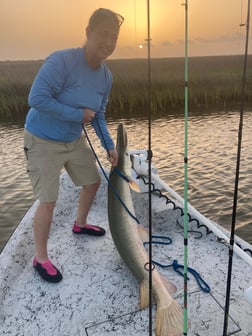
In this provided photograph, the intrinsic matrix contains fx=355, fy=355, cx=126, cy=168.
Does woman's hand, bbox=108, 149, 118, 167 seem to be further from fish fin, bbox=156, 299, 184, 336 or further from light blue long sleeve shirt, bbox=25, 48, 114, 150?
fish fin, bbox=156, 299, 184, 336

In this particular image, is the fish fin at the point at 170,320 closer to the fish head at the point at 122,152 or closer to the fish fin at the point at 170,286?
the fish fin at the point at 170,286

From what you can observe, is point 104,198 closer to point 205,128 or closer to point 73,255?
point 73,255

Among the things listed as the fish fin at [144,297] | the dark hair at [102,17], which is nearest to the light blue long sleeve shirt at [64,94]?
the dark hair at [102,17]

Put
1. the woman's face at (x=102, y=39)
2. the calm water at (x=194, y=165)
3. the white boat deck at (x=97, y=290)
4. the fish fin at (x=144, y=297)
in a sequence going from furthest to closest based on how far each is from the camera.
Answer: the calm water at (x=194, y=165) → the woman's face at (x=102, y=39) → the fish fin at (x=144, y=297) → the white boat deck at (x=97, y=290)

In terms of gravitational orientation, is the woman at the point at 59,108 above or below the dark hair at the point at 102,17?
below

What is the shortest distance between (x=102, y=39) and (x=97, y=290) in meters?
2.28

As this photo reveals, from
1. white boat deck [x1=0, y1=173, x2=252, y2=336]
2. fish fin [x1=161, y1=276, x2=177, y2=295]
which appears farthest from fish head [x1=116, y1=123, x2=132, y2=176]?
fish fin [x1=161, y1=276, x2=177, y2=295]

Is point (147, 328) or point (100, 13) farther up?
point (100, 13)

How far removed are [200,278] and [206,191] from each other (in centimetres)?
592

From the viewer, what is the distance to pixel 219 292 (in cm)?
317

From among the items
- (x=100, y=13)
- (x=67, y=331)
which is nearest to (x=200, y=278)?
(x=67, y=331)

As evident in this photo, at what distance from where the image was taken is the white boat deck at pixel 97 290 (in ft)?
9.41

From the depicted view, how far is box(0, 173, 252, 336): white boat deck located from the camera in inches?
113

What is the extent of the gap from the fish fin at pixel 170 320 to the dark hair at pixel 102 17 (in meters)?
2.44
